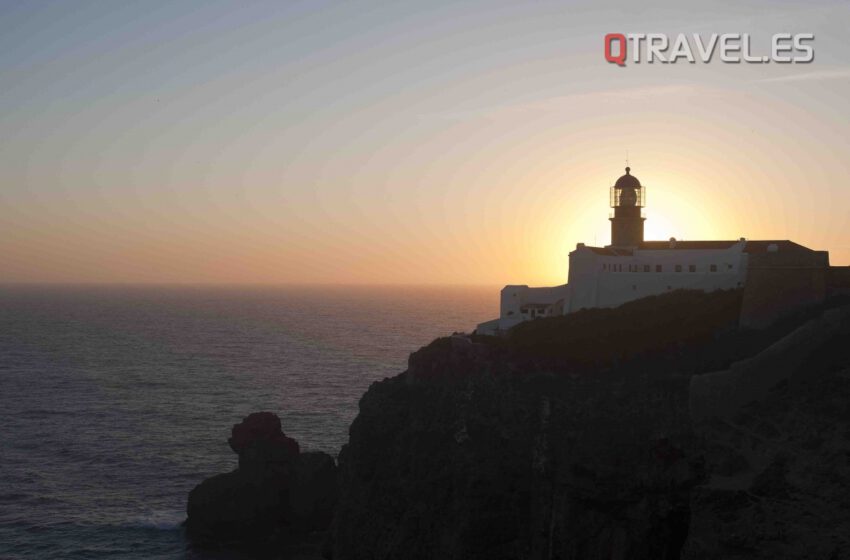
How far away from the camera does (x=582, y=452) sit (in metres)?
34.9

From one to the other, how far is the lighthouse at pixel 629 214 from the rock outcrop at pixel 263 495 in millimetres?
23421

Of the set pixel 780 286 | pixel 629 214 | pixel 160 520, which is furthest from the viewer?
pixel 629 214

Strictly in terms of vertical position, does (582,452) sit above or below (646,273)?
below

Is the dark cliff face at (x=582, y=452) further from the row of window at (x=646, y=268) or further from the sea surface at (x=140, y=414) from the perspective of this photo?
the sea surface at (x=140, y=414)

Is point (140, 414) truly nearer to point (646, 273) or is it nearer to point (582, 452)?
point (646, 273)

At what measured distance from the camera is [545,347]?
136 feet

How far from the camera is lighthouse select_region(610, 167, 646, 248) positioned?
56.6 meters

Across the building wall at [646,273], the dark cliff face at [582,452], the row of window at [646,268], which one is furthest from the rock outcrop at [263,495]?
the row of window at [646,268]

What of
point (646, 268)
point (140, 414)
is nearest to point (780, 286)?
point (646, 268)

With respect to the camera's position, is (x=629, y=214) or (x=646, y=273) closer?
(x=646, y=273)

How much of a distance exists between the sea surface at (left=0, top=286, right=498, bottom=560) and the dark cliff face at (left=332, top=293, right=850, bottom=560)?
461 inches

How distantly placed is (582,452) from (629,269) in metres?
17.3

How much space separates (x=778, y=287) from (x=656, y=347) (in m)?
6.43

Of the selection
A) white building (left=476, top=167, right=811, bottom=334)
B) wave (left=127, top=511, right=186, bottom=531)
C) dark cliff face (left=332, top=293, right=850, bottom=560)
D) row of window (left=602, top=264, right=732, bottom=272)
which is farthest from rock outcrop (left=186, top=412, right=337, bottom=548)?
row of window (left=602, top=264, right=732, bottom=272)
